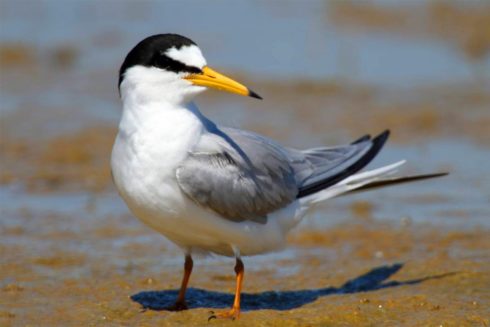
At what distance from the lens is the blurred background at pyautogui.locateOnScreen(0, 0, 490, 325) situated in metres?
8.34

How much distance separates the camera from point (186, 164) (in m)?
6.33

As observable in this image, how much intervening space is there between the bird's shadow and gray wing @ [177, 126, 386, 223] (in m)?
0.61

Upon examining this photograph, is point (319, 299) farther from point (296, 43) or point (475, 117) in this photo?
point (296, 43)

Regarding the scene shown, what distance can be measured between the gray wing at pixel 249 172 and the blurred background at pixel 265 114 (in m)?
0.73

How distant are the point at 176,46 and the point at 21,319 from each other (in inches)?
72.1

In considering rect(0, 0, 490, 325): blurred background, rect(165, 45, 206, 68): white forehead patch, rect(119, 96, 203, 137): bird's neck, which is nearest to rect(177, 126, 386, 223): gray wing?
rect(119, 96, 203, 137): bird's neck

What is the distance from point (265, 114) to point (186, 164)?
5.84 meters

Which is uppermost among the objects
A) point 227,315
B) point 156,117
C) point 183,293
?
point 156,117

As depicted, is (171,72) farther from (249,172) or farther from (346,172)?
(346,172)

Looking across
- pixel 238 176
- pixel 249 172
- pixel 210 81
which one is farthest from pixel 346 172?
pixel 210 81

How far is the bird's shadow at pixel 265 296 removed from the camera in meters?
7.09

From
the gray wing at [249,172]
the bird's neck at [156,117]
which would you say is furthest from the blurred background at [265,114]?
the bird's neck at [156,117]

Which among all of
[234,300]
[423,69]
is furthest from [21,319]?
[423,69]

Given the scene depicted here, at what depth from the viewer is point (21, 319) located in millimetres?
6590
